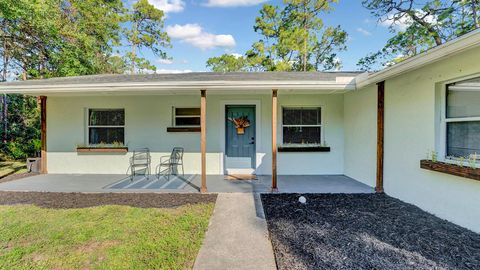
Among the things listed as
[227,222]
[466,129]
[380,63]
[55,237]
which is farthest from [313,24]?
[55,237]

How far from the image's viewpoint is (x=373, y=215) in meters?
3.62

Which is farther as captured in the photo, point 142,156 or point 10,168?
point 10,168

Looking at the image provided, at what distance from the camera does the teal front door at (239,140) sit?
6676 mm

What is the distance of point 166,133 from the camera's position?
6.78 meters

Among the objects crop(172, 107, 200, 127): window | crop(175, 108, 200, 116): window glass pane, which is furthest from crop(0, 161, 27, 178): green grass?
crop(175, 108, 200, 116): window glass pane

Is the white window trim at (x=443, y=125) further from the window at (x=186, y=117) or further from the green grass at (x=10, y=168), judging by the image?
the green grass at (x=10, y=168)

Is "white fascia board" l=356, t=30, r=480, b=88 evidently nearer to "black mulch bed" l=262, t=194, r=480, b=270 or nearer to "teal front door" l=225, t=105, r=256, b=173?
"black mulch bed" l=262, t=194, r=480, b=270

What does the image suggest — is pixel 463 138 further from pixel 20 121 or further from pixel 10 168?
pixel 20 121

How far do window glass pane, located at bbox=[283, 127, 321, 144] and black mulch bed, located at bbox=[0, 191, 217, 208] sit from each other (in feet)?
10.0

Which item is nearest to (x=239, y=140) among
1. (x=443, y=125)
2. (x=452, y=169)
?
(x=443, y=125)

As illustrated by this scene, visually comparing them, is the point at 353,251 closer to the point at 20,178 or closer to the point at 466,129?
the point at 466,129

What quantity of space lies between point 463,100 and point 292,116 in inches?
151

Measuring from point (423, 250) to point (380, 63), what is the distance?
18.1m

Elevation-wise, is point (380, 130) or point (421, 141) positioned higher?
point (380, 130)
